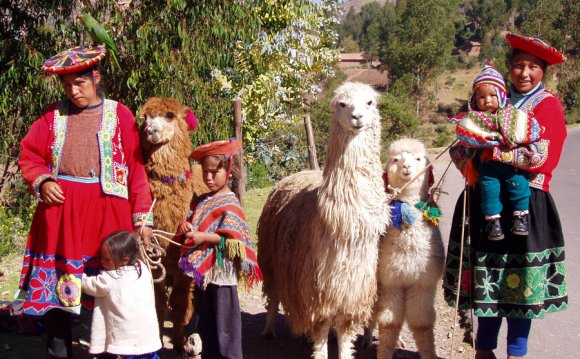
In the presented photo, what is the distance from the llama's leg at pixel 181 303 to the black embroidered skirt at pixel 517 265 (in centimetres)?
159

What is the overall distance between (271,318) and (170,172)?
4.78 feet

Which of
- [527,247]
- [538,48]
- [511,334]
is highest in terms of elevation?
[538,48]

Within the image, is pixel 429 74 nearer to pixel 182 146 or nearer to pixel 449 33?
pixel 449 33

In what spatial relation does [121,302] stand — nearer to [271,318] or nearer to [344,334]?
[344,334]

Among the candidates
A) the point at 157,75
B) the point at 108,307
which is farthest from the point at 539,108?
the point at 157,75

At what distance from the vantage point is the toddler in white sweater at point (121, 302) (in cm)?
310

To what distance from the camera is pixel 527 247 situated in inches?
128

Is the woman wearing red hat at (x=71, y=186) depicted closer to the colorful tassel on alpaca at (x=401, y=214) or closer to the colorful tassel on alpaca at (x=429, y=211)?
the colorful tassel on alpaca at (x=401, y=214)

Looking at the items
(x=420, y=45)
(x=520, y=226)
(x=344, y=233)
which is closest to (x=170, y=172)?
(x=344, y=233)

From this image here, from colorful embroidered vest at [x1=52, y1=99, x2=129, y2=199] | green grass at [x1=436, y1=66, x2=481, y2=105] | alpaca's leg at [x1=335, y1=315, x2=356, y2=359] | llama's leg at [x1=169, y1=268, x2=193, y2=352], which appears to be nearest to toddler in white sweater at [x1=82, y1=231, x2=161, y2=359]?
colorful embroidered vest at [x1=52, y1=99, x2=129, y2=199]

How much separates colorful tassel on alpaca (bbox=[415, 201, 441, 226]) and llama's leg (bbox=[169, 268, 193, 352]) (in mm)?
1426

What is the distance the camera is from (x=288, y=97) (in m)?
11.8

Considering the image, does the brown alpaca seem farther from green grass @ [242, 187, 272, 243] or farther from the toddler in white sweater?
green grass @ [242, 187, 272, 243]

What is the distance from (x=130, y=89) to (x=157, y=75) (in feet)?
0.93
